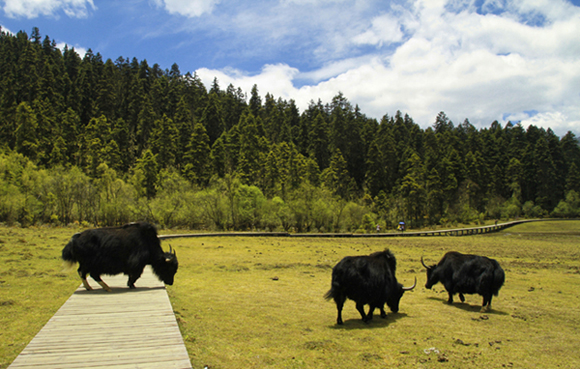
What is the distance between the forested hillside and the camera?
1806 inches

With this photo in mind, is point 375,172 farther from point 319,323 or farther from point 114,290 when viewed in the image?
point 114,290

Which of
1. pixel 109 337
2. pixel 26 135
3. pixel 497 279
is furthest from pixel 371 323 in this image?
A: pixel 26 135

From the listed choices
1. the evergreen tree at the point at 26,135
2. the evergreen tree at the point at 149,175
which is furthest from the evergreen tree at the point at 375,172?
the evergreen tree at the point at 26,135

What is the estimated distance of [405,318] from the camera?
9281 mm

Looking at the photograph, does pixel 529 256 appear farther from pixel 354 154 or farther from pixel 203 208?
pixel 354 154

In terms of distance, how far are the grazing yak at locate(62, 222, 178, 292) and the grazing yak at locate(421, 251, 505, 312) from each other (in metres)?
8.14

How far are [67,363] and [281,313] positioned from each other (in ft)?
18.1

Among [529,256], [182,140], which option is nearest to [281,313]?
[529,256]

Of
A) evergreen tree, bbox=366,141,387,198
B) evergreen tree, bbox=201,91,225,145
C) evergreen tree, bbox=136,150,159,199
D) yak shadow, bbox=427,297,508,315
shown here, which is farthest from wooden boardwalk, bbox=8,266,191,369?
evergreen tree, bbox=201,91,225,145

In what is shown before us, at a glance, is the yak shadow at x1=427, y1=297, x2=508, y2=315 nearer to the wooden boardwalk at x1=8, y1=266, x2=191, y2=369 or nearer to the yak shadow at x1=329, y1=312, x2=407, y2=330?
the yak shadow at x1=329, y1=312, x2=407, y2=330

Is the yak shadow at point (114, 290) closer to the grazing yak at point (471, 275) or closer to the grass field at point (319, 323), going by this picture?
the grass field at point (319, 323)

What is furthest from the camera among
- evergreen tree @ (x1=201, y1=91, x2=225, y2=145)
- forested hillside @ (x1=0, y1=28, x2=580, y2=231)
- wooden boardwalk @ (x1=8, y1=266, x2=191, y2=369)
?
evergreen tree @ (x1=201, y1=91, x2=225, y2=145)

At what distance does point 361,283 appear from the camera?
8422mm

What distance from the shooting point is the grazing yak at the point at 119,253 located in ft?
30.1
